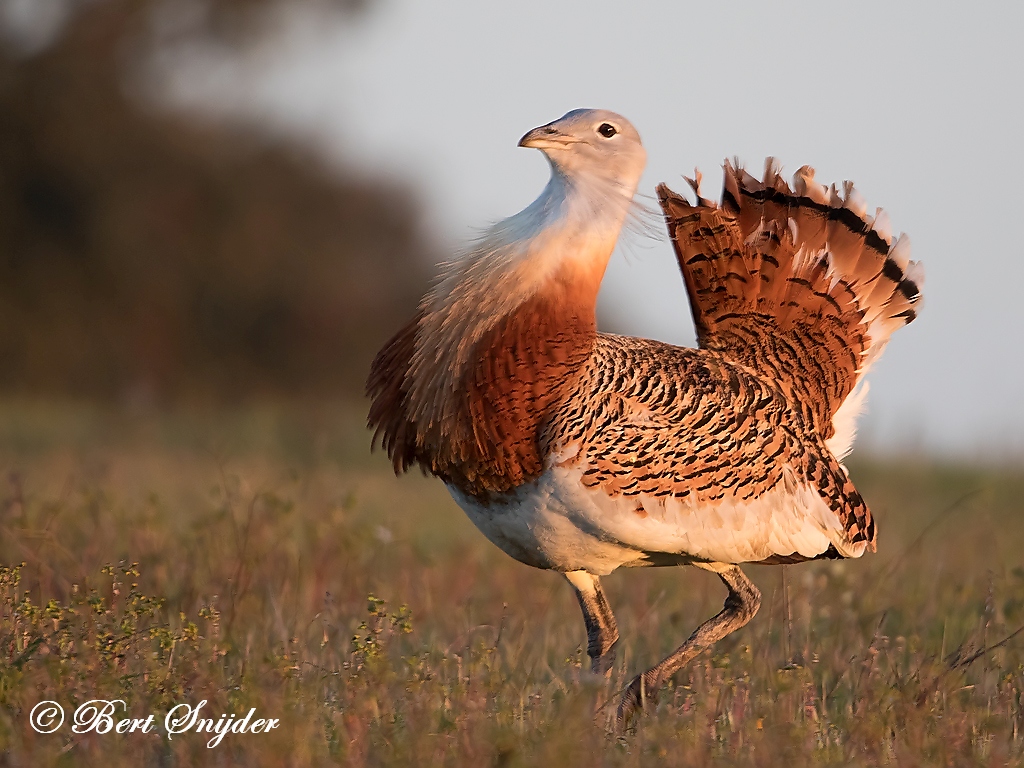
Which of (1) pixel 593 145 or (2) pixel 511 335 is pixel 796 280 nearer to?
(1) pixel 593 145

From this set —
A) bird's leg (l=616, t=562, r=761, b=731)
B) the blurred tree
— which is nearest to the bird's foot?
bird's leg (l=616, t=562, r=761, b=731)

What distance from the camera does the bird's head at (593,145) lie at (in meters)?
3.60

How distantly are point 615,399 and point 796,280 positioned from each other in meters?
1.02

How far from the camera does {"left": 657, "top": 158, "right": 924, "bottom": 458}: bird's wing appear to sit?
403 cm

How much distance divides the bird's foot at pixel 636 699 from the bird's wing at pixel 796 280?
1.06m

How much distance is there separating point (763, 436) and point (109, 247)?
453 inches

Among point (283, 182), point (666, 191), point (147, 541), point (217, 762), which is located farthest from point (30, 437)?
point (283, 182)

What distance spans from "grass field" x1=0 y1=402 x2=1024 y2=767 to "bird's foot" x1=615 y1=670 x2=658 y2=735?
2.4 inches

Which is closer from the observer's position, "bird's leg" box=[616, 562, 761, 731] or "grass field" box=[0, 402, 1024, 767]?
"grass field" box=[0, 402, 1024, 767]

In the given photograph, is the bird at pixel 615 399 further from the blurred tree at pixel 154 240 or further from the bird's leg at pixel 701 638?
the blurred tree at pixel 154 240

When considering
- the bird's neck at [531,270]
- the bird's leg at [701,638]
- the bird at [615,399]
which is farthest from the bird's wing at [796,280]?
the bird's leg at [701,638]

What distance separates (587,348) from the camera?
3.49m

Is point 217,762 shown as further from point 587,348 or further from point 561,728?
Result: point 587,348

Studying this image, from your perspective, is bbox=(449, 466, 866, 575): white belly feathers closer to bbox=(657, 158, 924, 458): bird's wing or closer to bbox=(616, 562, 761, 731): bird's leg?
bbox=(616, 562, 761, 731): bird's leg
